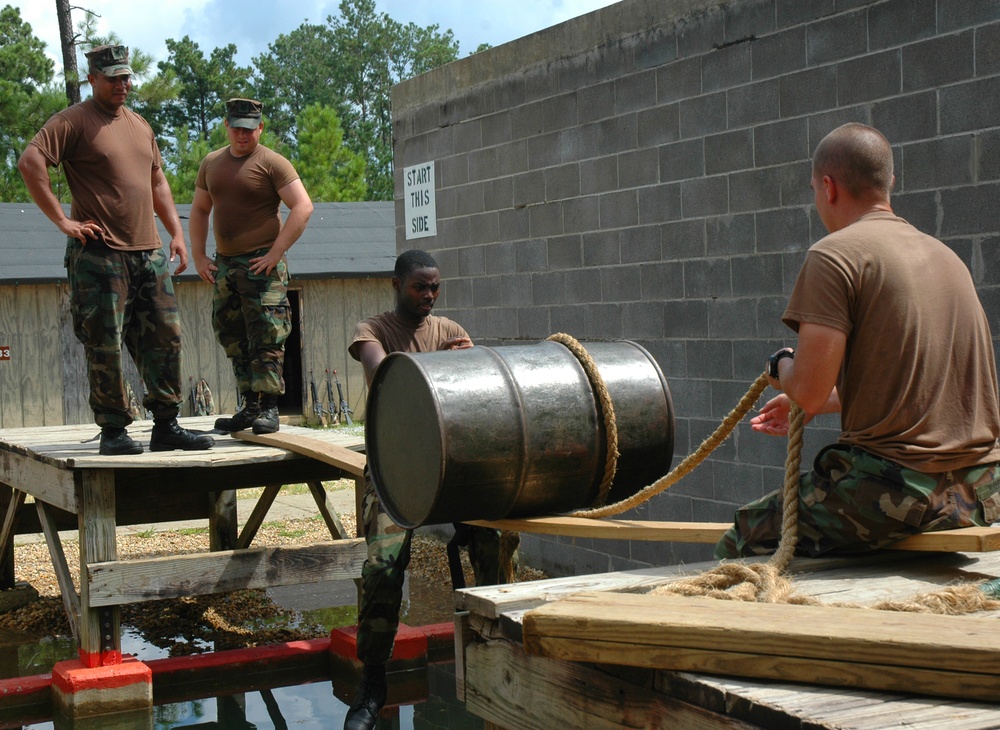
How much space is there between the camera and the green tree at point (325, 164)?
108 ft

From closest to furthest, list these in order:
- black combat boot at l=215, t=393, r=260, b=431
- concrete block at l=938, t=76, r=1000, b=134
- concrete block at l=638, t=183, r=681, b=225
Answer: concrete block at l=938, t=76, r=1000, b=134 < black combat boot at l=215, t=393, r=260, b=431 < concrete block at l=638, t=183, r=681, b=225

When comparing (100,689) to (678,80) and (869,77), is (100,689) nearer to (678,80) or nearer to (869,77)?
(678,80)

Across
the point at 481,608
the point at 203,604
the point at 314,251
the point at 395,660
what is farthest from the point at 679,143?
the point at 314,251

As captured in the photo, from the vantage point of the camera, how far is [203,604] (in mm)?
7520

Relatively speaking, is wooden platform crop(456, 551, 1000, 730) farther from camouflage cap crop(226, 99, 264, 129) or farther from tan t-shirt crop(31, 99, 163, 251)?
camouflage cap crop(226, 99, 264, 129)

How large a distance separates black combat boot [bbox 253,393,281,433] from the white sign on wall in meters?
2.79

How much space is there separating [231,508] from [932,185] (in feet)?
15.5

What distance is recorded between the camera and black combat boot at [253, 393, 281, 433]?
6520 mm

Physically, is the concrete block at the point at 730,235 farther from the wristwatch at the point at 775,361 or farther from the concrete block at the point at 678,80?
the wristwatch at the point at 775,361

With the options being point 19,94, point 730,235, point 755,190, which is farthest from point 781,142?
point 19,94

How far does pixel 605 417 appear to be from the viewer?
155 inches

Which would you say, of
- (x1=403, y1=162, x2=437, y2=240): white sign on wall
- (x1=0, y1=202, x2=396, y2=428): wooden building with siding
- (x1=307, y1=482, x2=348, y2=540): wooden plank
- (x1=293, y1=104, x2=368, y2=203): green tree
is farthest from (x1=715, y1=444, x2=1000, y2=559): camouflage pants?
(x1=293, y1=104, x2=368, y2=203): green tree

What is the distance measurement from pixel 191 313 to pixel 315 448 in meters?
11.9

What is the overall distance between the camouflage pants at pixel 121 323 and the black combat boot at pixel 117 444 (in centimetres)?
4
